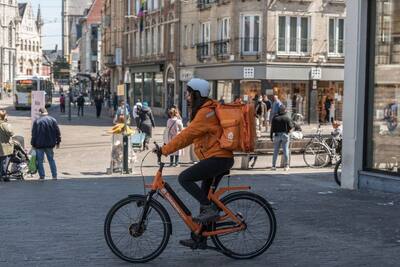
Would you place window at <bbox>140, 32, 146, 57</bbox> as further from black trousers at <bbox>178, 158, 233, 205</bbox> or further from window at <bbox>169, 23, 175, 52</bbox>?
black trousers at <bbox>178, 158, 233, 205</bbox>

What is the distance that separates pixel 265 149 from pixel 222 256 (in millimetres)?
13163

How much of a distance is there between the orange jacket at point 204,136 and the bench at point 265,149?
1197cm

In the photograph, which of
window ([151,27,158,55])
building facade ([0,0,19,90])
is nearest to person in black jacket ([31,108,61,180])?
window ([151,27,158,55])

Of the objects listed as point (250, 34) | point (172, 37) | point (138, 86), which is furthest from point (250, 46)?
point (138, 86)

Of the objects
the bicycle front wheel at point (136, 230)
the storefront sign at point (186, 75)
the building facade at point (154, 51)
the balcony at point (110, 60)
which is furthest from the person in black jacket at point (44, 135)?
the balcony at point (110, 60)

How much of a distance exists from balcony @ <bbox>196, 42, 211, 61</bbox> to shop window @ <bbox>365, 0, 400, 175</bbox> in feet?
105

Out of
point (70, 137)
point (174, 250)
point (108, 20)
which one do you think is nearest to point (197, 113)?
point (174, 250)

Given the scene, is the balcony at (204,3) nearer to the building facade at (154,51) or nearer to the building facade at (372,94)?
the building facade at (154,51)

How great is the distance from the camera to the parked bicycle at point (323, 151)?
765 inches

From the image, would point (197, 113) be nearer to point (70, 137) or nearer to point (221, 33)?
point (70, 137)

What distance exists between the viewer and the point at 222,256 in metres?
7.53

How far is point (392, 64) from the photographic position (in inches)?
496

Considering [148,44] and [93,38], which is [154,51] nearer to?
[148,44]

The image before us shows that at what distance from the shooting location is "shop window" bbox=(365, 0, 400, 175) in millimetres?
12539
